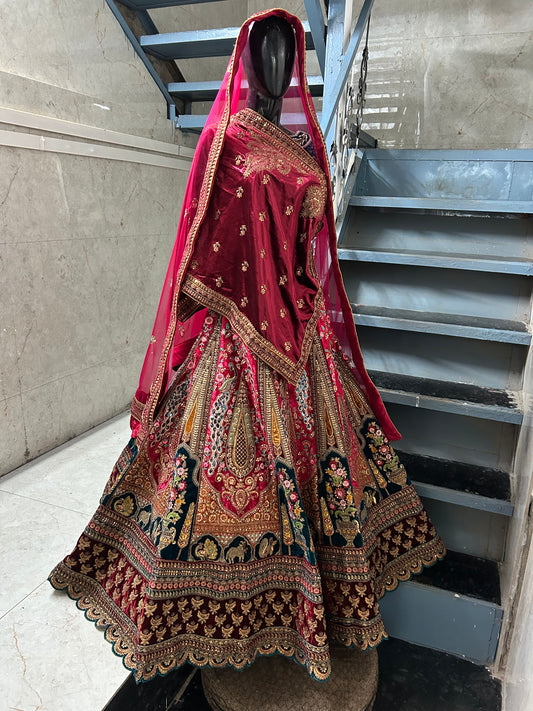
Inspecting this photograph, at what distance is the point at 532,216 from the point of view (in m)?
2.24

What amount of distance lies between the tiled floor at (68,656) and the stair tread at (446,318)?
3.53 ft

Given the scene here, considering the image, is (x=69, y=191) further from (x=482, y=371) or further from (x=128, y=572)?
(x=482, y=371)

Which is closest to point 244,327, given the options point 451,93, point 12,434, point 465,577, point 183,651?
point 183,651

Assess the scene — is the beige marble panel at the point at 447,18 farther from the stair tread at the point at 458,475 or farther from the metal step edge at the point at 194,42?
the stair tread at the point at 458,475

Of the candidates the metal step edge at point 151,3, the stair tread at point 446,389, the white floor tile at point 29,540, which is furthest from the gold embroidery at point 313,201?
the metal step edge at point 151,3

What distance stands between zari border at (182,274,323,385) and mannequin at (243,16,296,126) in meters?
0.47

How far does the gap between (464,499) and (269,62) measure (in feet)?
4.41

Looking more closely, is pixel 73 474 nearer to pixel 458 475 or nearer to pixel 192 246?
pixel 192 246

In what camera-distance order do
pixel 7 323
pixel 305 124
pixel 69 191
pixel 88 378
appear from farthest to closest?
pixel 88 378 < pixel 69 191 < pixel 7 323 < pixel 305 124

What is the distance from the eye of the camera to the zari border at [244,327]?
4.31 feet

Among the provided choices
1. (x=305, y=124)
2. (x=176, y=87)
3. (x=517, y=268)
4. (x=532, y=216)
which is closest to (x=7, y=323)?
(x=305, y=124)

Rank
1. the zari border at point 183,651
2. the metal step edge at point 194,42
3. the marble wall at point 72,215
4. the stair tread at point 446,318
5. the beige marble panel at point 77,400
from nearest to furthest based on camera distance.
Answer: the zari border at point 183,651
the stair tread at point 446,318
the marble wall at point 72,215
the beige marble panel at point 77,400
the metal step edge at point 194,42

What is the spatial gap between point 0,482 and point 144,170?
175 cm

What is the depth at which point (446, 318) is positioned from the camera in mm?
1936
